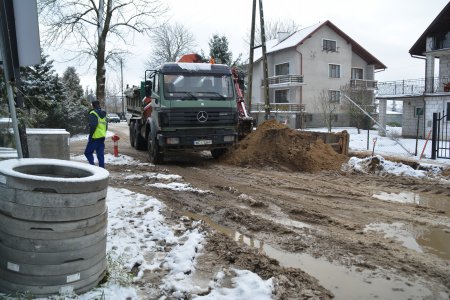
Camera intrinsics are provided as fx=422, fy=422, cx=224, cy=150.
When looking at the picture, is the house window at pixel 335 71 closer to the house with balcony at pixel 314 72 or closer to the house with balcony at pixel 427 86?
the house with balcony at pixel 314 72

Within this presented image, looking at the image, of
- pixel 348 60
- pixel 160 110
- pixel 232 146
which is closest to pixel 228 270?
pixel 160 110

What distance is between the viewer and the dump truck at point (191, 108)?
38.7 ft

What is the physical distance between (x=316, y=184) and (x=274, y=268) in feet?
17.3

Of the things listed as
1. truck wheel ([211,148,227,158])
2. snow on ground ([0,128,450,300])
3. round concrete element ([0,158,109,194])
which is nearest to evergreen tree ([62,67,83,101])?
truck wheel ([211,148,227,158])

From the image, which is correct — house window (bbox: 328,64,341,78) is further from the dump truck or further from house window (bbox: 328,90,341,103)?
the dump truck

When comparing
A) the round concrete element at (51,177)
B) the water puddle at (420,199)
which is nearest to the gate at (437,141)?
the water puddle at (420,199)

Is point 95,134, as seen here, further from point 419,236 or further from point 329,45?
point 329,45

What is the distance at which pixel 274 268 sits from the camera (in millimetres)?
4734

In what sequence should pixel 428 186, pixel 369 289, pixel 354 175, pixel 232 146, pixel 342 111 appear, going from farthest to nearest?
→ pixel 342 111 → pixel 232 146 → pixel 354 175 → pixel 428 186 → pixel 369 289

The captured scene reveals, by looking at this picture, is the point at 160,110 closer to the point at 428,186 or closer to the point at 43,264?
the point at 428,186

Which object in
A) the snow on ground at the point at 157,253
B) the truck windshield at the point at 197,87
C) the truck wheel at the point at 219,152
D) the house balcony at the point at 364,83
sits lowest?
the snow on ground at the point at 157,253

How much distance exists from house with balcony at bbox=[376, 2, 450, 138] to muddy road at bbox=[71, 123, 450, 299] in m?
16.3

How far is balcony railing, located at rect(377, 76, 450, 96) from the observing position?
25.5 metres

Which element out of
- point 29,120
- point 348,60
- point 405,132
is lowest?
point 405,132
